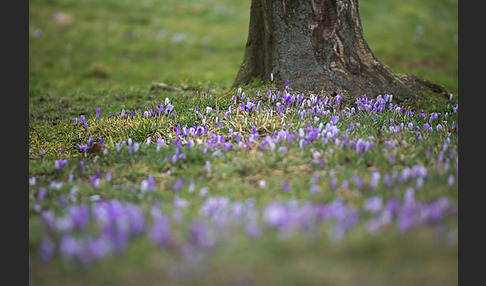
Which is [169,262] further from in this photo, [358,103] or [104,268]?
[358,103]

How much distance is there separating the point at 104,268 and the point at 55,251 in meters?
0.57

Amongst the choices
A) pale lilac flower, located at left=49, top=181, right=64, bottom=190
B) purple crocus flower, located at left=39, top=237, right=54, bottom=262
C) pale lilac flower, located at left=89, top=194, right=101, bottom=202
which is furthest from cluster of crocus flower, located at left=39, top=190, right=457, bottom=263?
pale lilac flower, located at left=49, top=181, right=64, bottom=190

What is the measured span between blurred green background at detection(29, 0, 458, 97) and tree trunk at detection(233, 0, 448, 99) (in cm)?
261

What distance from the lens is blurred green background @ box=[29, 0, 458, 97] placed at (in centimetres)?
1416

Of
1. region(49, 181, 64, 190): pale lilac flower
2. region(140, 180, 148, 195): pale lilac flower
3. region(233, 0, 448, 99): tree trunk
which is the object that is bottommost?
region(49, 181, 64, 190): pale lilac flower

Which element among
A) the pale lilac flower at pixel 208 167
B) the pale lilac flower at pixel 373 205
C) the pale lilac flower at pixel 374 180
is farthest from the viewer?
the pale lilac flower at pixel 208 167

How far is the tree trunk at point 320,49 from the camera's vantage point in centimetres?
790

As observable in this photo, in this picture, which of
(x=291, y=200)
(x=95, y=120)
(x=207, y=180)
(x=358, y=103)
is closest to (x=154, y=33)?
(x=95, y=120)

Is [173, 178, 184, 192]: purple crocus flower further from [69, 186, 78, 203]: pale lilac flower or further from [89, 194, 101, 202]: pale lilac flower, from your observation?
[69, 186, 78, 203]: pale lilac flower

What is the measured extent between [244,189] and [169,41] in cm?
1420

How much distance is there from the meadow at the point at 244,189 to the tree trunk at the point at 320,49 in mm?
330

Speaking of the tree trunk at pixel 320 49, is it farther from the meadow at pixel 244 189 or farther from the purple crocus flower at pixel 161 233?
the purple crocus flower at pixel 161 233

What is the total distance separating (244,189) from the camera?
4.73 metres

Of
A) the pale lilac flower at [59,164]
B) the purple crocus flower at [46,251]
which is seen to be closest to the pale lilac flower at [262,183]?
the purple crocus flower at [46,251]
